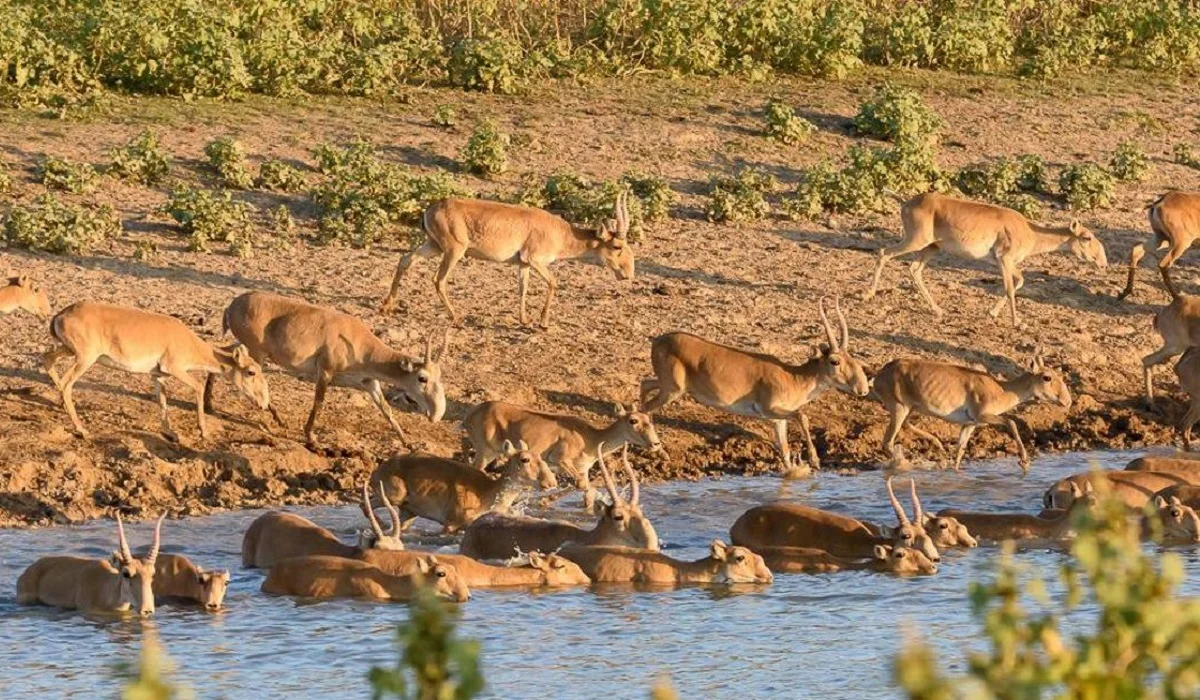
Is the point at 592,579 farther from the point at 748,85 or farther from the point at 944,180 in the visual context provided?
the point at 748,85

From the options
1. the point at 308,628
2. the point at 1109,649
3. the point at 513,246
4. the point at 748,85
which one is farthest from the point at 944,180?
the point at 1109,649

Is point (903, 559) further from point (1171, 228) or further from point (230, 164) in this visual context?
point (230, 164)

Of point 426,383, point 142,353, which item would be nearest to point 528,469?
point 426,383

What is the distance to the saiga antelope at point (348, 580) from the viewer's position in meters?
10.8

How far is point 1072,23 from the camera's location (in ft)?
75.3

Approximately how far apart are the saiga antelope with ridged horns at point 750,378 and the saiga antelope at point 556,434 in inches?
34.5

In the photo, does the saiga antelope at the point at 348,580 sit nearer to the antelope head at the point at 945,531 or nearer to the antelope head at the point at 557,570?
the antelope head at the point at 557,570

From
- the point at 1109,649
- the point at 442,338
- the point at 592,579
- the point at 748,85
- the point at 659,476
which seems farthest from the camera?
the point at 748,85

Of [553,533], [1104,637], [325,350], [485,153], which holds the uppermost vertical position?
[485,153]

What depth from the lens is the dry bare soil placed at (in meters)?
13.1

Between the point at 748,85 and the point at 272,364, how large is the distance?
717cm

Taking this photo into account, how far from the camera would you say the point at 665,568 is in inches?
456

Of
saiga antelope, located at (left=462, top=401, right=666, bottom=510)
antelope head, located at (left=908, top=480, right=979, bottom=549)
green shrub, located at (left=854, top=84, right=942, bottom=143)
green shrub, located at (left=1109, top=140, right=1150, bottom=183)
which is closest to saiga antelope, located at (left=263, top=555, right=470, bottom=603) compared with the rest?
saiga antelope, located at (left=462, top=401, right=666, bottom=510)

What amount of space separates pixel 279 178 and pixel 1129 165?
712 cm
